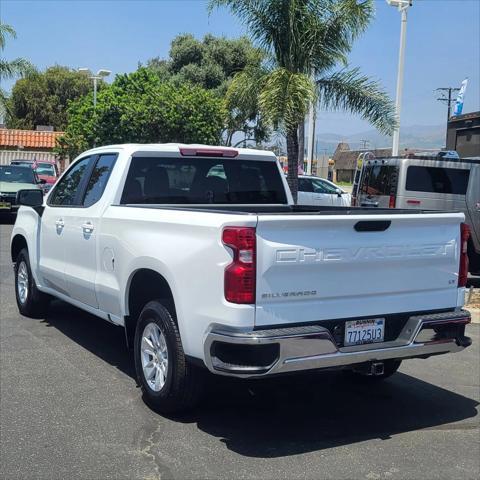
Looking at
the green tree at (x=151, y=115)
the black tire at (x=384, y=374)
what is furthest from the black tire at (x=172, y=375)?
the green tree at (x=151, y=115)

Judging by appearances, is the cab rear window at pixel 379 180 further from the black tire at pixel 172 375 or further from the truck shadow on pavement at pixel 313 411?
the black tire at pixel 172 375

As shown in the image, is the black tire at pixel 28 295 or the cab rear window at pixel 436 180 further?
the cab rear window at pixel 436 180

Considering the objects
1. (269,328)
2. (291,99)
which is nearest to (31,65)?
(291,99)

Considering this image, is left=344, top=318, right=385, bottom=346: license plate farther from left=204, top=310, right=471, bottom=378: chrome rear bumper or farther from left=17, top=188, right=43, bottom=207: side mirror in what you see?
left=17, top=188, right=43, bottom=207: side mirror

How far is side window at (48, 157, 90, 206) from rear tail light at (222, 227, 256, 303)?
301 cm

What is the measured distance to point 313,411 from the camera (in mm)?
5164

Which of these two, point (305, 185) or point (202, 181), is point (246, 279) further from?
point (305, 185)

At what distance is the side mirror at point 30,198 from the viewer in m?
7.31

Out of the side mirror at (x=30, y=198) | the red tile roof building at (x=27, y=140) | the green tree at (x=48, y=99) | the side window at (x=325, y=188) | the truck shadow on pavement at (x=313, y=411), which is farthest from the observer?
the green tree at (x=48, y=99)

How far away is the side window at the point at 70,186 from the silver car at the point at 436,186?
6.74m

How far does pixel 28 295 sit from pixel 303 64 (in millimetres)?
7790

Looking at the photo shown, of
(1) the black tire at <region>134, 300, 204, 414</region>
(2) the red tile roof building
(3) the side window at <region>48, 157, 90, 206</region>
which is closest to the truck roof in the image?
(3) the side window at <region>48, 157, 90, 206</region>

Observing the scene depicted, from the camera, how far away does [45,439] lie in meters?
4.45

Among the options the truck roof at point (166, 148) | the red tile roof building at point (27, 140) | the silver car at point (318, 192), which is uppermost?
the red tile roof building at point (27, 140)
